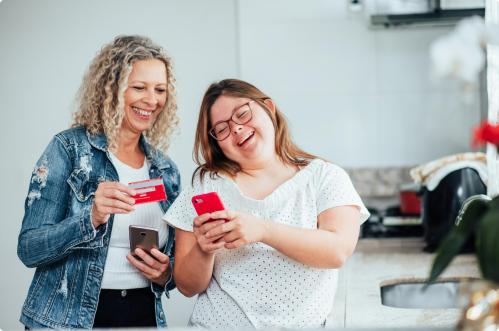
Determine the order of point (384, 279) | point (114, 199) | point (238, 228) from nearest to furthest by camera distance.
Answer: point (238, 228)
point (114, 199)
point (384, 279)

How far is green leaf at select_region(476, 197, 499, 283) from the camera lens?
463 mm


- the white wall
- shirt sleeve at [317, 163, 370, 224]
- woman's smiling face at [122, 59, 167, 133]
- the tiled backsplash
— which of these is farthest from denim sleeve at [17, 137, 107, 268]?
the tiled backsplash

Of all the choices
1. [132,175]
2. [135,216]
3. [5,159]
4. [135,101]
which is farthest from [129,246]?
[5,159]

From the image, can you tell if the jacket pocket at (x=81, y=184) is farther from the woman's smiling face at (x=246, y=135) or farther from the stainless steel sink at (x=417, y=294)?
the stainless steel sink at (x=417, y=294)

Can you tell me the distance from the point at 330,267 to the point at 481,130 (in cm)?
59

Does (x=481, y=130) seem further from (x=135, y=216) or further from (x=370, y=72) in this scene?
(x=370, y=72)

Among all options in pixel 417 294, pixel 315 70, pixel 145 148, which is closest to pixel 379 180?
pixel 315 70

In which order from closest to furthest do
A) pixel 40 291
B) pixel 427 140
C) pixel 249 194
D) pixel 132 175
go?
pixel 249 194, pixel 40 291, pixel 132 175, pixel 427 140

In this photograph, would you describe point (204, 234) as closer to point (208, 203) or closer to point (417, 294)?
point (208, 203)

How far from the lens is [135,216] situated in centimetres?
133

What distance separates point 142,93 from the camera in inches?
53.9

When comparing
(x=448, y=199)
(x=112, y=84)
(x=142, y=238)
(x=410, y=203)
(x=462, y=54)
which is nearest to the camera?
(x=462, y=54)

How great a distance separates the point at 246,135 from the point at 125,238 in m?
0.47

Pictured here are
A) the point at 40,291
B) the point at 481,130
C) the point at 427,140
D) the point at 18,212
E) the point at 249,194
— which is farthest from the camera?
the point at 427,140
